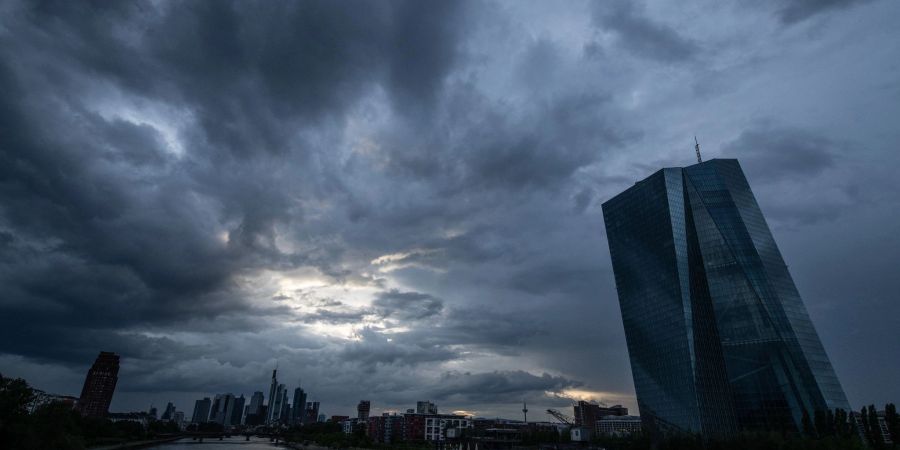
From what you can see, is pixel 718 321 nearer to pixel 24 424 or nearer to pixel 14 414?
pixel 24 424

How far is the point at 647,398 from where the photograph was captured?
18662cm

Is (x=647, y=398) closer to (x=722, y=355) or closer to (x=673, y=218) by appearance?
(x=722, y=355)

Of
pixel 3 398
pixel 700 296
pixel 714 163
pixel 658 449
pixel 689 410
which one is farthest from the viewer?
pixel 714 163

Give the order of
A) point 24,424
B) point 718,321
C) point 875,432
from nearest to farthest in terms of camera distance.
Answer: point 24,424, point 875,432, point 718,321

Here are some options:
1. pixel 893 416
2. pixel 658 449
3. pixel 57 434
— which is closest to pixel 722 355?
pixel 658 449

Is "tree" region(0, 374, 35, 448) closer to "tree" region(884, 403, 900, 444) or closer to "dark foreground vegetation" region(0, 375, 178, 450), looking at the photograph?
"dark foreground vegetation" region(0, 375, 178, 450)

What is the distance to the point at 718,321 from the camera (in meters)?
172

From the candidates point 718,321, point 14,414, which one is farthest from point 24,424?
point 718,321

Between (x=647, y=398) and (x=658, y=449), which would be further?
(x=647, y=398)

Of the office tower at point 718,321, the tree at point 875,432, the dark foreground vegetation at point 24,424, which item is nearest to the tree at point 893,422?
the tree at point 875,432

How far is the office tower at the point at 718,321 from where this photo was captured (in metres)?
161

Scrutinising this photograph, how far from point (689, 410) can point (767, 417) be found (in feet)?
77.0

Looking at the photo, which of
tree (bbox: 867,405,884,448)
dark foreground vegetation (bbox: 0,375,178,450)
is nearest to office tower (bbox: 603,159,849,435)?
tree (bbox: 867,405,884,448)

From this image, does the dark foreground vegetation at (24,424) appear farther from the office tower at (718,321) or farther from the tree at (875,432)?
the tree at (875,432)
